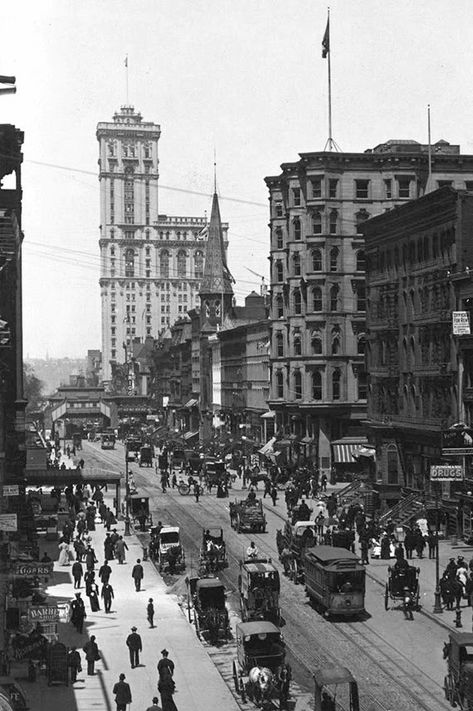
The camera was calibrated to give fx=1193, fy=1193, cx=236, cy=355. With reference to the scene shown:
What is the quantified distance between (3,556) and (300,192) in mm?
52876

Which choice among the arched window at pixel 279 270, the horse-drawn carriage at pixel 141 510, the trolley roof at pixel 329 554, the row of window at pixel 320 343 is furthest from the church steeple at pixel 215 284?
the trolley roof at pixel 329 554

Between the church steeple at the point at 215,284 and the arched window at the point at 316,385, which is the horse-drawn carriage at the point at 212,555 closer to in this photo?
the arched window at the point at 316,385

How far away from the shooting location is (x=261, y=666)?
1144 inches

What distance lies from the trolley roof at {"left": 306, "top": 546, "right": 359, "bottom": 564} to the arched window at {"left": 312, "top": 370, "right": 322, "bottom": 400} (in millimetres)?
50494

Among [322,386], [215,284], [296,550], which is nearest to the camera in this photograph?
[296,550]

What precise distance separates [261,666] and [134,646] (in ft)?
14.0

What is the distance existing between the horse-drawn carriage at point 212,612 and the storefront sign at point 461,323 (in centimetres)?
2323

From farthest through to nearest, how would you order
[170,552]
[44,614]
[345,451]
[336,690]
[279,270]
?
[279,270] → [345,451] → [170,552] → [44,614] → [336,690]

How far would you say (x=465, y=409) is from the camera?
56.7 meters

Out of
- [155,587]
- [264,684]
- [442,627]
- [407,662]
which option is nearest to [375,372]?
[155,587]

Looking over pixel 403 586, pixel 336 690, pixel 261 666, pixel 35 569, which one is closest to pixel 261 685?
pixel 261 666

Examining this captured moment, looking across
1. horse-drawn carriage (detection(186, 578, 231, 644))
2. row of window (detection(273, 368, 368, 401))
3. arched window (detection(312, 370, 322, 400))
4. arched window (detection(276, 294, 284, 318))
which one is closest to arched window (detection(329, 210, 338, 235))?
arched window (detection(276, 294, 284, 318))

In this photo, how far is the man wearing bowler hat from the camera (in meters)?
31.7

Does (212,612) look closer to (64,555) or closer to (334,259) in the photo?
(64,555)
